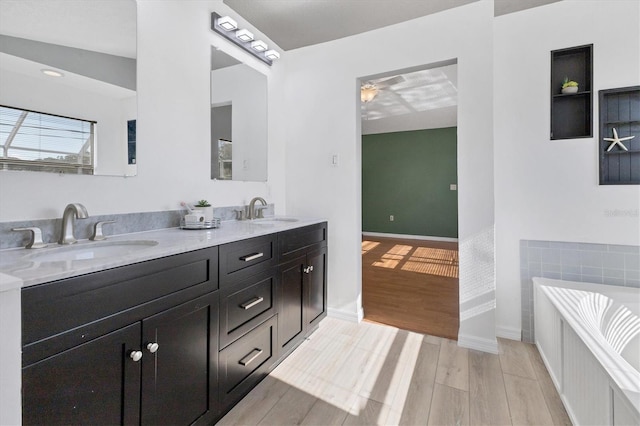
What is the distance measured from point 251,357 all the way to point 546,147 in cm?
243

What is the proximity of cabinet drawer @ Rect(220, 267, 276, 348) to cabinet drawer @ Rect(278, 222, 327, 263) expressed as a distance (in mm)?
165

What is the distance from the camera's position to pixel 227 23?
216 cm

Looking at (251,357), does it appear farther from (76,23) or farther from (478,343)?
(76,23)

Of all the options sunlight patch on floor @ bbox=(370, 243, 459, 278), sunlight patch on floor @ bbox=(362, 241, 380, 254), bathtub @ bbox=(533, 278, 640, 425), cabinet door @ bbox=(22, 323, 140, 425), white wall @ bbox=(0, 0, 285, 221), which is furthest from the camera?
sunlight patch on floor @ bbox=(362, 241, 380, 254)

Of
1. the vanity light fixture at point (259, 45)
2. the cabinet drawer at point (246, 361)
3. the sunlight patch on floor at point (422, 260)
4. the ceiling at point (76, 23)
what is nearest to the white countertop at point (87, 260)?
the cabinet drawer at point (246, 361)

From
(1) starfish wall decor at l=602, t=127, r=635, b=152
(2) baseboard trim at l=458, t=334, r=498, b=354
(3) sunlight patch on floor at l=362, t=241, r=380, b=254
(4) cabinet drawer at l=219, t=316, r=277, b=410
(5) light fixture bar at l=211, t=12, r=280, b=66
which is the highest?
(5) light fixture bar at l=211, t=12, r=280, b=66

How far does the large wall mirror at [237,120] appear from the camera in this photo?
2199 mm

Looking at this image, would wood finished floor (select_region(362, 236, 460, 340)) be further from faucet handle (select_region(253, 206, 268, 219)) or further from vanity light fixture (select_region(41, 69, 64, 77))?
vanity light fixture (select_region(41, 69, 64, 77))

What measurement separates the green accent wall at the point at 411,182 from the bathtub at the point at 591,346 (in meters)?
4.71

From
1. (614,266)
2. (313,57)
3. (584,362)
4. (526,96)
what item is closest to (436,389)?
(584,362)

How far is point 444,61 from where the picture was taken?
230 centimetres

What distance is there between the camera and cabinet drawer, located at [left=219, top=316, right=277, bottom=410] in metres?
1.46

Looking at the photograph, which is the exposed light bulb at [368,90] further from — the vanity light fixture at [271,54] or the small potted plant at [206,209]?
the small potted plant at [206,209]

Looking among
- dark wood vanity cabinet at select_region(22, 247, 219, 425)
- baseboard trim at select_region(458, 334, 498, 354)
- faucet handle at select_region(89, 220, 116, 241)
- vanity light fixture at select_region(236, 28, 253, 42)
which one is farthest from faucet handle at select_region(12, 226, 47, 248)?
baseboard trim at select_region(458, 334, 498, 354)
